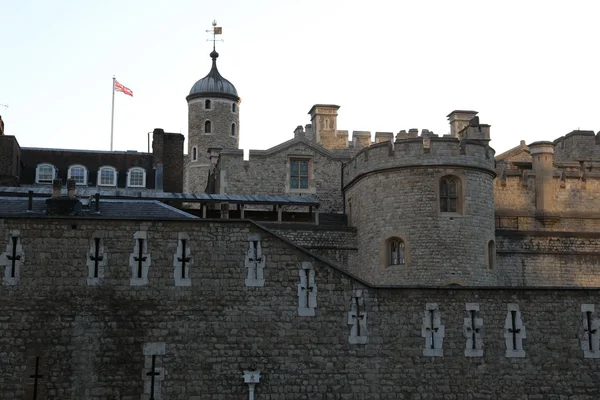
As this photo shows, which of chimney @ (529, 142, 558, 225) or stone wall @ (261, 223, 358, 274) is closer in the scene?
stone wall @ (261, 223, 358, 274)

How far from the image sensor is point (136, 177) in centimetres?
5119

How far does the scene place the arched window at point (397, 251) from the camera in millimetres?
35625

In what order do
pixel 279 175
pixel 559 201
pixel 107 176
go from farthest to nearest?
pixel 107 176, pixel 279 175, pixel 559 201

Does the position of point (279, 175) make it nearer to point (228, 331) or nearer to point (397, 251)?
point (397, 251)

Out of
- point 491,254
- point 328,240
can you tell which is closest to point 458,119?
point 491,254

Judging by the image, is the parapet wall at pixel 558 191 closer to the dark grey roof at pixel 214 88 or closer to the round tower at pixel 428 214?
the round tower at pixel 428 214

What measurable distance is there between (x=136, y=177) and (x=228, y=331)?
26.8 m

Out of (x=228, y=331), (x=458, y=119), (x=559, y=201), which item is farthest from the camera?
(x=458, y=119)

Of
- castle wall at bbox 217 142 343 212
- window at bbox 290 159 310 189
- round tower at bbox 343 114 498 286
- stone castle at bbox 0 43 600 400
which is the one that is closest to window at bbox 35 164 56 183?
castle wall at bbox 217 142 343 212

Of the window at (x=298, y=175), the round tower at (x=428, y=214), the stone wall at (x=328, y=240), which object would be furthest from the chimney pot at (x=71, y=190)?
the window at (x=298, y=175)

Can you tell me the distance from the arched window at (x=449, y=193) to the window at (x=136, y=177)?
1963 centimetres

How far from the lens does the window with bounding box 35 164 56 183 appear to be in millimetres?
50438

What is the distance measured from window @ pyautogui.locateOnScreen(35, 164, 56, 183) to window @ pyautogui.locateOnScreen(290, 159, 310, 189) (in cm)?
1421

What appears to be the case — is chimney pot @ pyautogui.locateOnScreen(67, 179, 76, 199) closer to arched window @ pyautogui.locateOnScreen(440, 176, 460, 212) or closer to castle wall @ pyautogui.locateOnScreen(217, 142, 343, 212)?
arched window @ pyautogui.locateOnScreen(440, 176, 460, 212)
